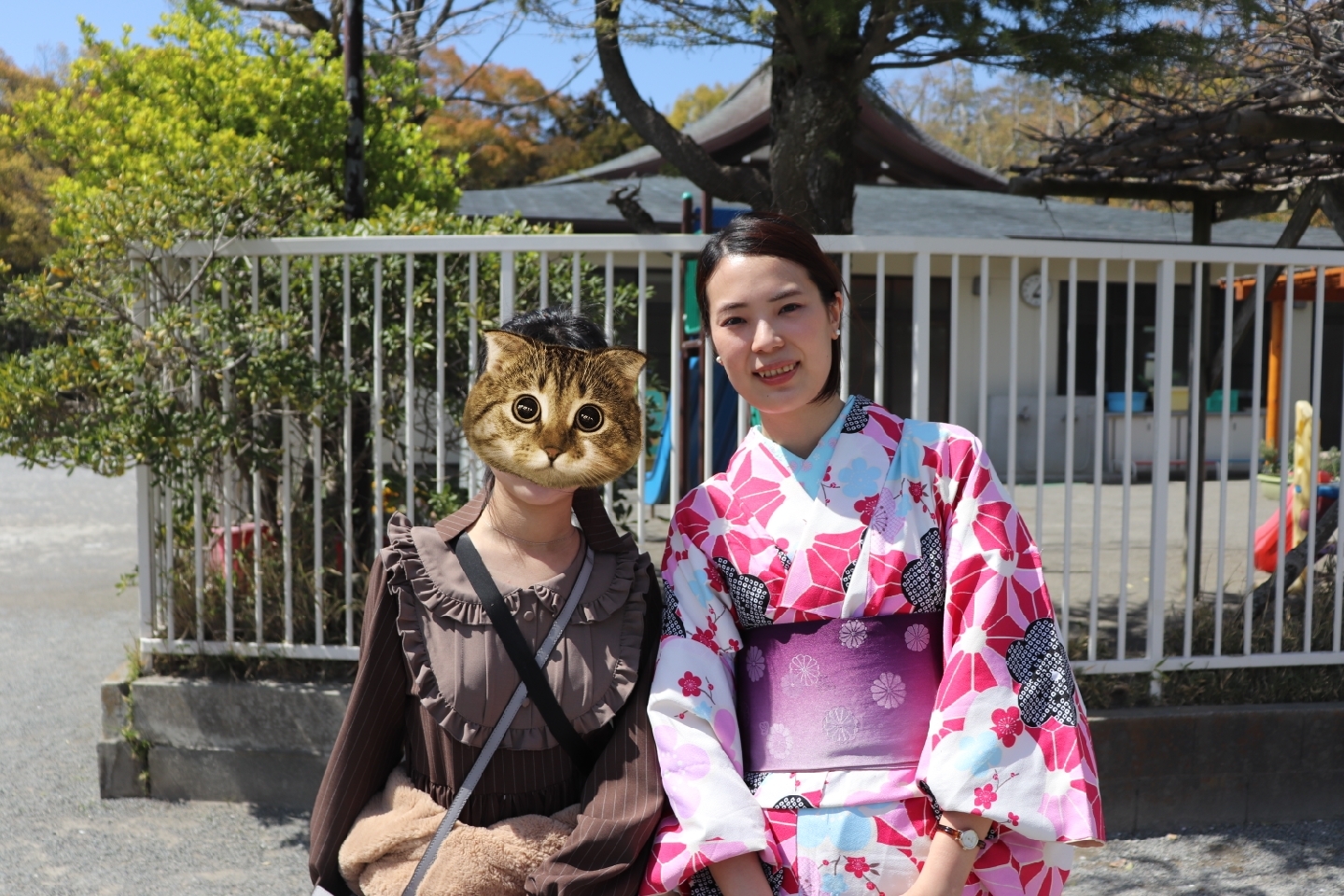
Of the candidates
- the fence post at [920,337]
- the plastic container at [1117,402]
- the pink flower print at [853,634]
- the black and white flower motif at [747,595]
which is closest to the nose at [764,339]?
the black and white flower motif at [747,595]

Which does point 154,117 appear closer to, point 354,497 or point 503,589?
point 354,497

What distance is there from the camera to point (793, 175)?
4.62m

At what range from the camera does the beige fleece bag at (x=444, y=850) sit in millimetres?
1765

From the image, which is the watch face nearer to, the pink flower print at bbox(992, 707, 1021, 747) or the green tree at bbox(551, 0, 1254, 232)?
the green tree at bbox(551, 0, 1254, 232)

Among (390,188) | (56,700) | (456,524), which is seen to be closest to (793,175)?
(390,188)

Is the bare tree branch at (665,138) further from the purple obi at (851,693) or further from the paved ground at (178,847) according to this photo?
the purple obi at (851,693)

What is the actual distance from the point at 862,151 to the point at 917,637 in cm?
1310

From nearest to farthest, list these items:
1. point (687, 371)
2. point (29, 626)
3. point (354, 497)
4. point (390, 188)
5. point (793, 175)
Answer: point (354, 497), point (793, 175), point (390, 188), point (687, 371), point (29, 626)

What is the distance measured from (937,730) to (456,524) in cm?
87

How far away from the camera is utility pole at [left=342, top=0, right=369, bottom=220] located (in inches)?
181

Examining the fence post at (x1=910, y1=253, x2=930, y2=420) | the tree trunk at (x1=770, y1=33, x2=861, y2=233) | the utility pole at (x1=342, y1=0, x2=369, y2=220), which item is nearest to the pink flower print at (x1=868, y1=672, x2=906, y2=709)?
the fence post at (x1=910, y1=253, x2=930, y2=420)

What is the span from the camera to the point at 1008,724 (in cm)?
174

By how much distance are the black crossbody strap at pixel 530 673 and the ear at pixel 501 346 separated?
0.35 meters

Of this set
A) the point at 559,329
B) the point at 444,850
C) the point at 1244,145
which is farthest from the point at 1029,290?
the point at 444,850
